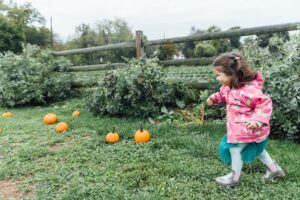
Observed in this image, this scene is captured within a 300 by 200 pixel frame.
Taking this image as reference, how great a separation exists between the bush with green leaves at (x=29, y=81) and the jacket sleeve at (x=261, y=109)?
548 centimetres

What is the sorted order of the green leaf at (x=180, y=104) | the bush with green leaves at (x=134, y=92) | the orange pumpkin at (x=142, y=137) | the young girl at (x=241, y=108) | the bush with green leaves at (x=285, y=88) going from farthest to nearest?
1. the green leaf at (x=180, y=104)
2. the bush with green leaves at (x=134, y=92)
3. the orange pumpkin at (x=142, y=137)
4. the bush with green leaves at (x=285, y=88)
5. the young girl at (x=241, y=108)

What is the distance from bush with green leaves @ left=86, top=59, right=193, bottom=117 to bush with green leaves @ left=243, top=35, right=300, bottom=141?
1.73m

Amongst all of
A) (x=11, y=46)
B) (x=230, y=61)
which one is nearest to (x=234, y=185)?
(x=230, y=61)

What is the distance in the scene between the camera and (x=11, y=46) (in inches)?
744

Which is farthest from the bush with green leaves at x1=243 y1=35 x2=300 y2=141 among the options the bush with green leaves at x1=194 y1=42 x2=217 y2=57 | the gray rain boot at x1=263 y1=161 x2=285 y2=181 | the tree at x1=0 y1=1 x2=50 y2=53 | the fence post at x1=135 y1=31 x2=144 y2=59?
the bush with green leaves at x1=194 y1=42 x2=217 y2=57

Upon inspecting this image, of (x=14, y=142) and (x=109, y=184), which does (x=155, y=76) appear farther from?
(x=109, y=184)

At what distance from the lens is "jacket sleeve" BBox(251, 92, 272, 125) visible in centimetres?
212

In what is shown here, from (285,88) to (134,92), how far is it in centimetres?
218

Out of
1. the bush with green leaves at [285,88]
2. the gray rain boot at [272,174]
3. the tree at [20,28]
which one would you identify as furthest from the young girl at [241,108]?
the tree at [20,28]

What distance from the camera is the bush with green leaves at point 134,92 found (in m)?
4.67

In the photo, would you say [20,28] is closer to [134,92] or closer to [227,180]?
[134,92]

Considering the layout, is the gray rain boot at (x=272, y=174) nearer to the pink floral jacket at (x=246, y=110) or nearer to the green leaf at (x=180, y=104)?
the pink floral jacket at (x=246, y=110)

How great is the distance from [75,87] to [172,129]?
411 centimetres

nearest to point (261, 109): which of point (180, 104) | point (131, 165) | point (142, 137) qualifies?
point (131, 165)
